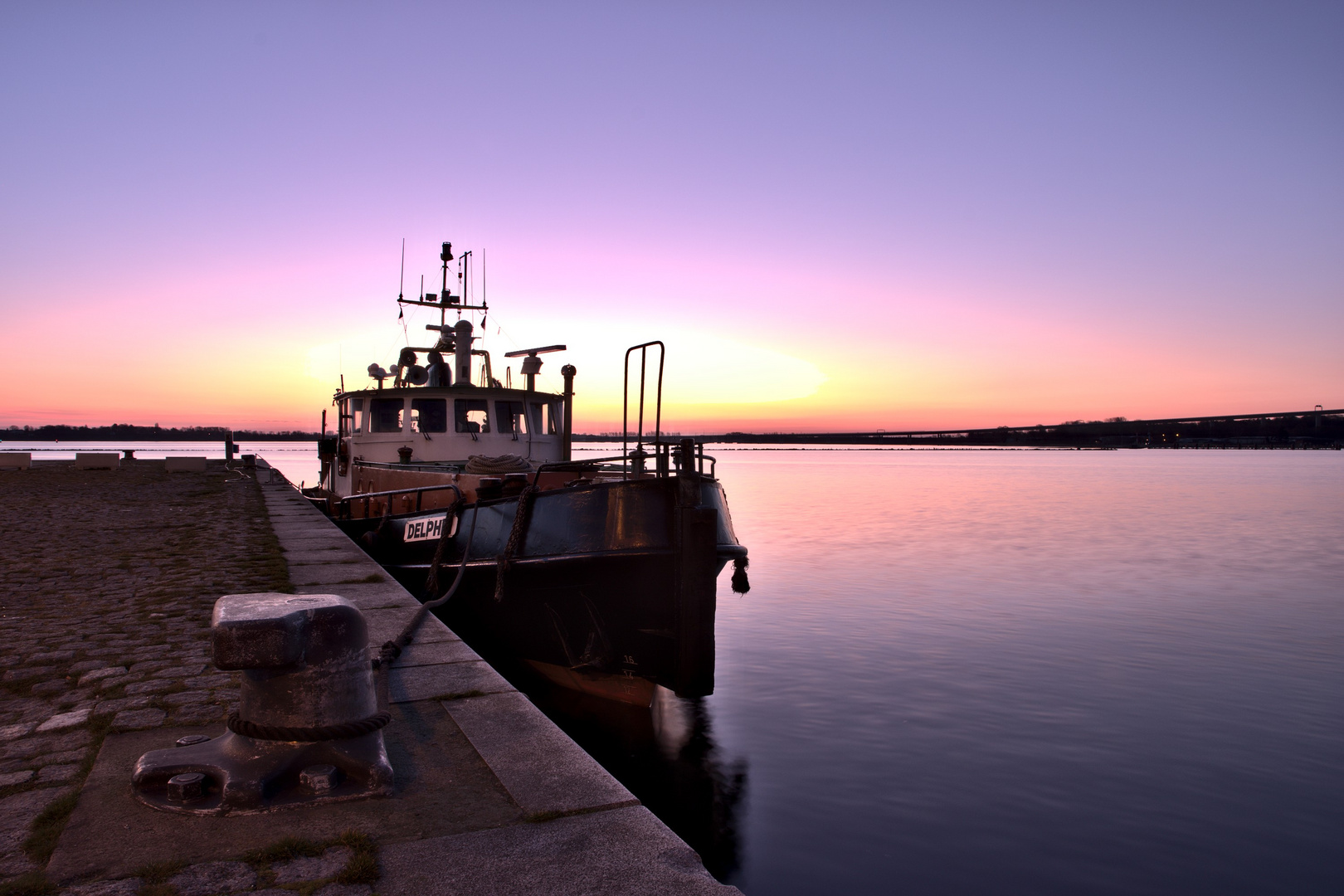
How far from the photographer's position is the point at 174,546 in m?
10.4

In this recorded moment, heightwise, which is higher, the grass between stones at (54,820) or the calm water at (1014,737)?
the grass between stones at (54,820)

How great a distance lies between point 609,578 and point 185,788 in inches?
153

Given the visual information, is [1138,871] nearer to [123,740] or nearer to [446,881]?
[446,881]

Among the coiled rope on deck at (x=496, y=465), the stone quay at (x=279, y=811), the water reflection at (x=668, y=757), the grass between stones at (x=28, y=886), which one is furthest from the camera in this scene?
the coiled rope on deck at (x=496, y=465)

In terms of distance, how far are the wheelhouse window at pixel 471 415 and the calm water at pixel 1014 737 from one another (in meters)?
4.69

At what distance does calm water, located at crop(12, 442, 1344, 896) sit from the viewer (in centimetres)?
523

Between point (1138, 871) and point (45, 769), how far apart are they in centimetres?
600

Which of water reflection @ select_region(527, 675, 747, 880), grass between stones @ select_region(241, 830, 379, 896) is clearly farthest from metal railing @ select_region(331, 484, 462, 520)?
grass between stones @ select_region(241, 830, 379, 896)

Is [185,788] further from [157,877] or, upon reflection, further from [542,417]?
[542,417]

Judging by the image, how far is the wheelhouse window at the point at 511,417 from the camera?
11.8m

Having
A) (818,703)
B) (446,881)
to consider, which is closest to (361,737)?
(446,881)

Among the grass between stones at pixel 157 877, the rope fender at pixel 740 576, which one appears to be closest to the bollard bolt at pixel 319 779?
the grass between stones at pixel 157 877

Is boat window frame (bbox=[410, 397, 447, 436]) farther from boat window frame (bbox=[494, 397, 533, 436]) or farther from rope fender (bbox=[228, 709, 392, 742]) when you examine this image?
rope fender (bbox=[228, 709, 392, 742])

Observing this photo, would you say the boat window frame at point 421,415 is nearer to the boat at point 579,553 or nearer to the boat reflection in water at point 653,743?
the boat at point 579,553
